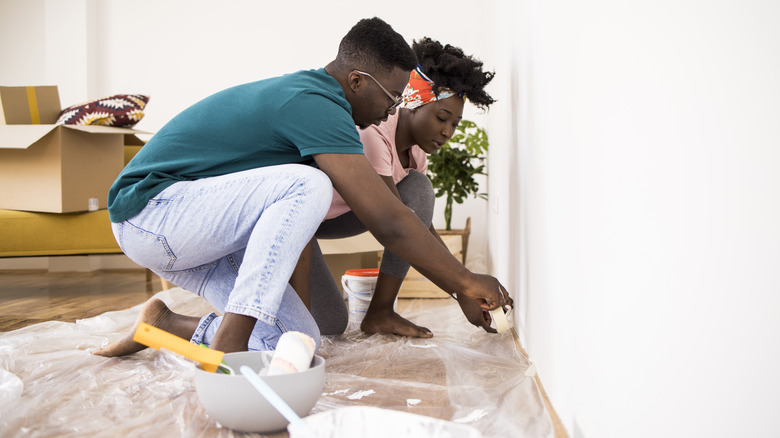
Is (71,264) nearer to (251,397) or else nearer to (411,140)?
(411,140)

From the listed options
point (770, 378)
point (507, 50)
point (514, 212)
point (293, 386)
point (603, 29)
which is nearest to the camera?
point (770, 378)

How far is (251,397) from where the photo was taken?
891mm

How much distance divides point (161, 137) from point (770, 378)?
1160 mm

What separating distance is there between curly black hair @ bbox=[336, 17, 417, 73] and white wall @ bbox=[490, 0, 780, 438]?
0.45m

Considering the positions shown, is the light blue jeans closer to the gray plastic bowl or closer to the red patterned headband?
the gray plastic bowl

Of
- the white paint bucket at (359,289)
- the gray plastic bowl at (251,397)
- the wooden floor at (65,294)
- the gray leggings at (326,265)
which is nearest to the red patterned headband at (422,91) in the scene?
the gray leggings at (326,265)

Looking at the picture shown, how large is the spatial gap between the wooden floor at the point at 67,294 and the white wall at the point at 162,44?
3.74 ft

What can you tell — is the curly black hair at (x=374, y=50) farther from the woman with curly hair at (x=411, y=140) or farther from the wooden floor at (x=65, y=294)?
the wooden floor at (x=65, y=294)

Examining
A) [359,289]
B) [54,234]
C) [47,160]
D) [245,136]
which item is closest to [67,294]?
[54,234]

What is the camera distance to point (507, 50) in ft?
6.22

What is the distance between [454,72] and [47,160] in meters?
1.75

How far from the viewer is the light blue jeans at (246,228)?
1089 mm

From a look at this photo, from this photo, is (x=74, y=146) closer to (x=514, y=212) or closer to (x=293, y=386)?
(x=514, y=212)

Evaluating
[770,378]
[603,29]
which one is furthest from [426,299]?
[770,378]
